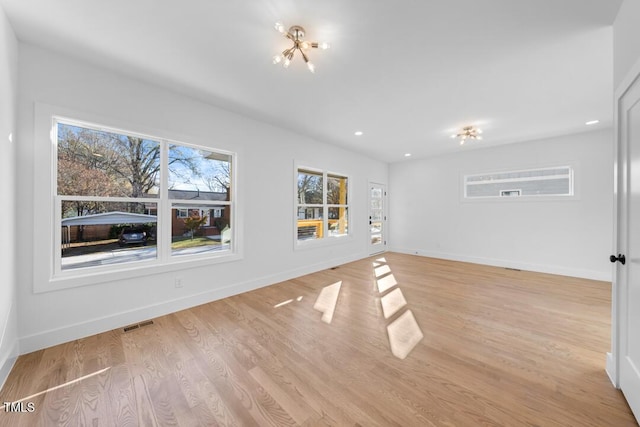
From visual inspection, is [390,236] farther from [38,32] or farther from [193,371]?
[38,32]

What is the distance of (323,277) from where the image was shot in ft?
14.3

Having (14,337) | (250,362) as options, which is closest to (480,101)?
(250,362)

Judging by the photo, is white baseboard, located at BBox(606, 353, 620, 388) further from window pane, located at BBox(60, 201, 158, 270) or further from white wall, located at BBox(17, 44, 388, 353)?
window pane, located at BBox(60, 201, 158, 270)

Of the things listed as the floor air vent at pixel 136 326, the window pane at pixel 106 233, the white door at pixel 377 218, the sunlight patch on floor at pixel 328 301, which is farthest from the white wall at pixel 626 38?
the white door at pixel 377 218

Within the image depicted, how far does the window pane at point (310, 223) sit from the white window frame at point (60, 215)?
2.17 meters

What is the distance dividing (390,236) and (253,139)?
4999 millimetres

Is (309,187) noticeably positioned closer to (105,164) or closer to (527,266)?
(105,164)

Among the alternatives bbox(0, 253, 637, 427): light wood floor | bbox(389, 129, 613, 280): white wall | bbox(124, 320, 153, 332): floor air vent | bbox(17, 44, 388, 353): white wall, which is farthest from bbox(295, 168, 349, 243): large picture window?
bbox(124, 320, 153, 332): floor air vent

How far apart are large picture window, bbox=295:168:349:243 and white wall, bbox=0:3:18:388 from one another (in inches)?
127

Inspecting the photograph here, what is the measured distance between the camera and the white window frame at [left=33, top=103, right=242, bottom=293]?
210cm

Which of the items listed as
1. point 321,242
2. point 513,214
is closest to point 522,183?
point 513,214

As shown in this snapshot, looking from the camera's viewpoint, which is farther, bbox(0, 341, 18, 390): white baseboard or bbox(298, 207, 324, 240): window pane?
Answer: bbox(298, 207, 324, 240): window pane

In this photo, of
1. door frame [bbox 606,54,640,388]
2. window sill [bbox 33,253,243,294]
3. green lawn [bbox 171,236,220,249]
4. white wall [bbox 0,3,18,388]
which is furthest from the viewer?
green lawn [bbox 171,236,220,249]

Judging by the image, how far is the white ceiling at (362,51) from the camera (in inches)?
67.6
